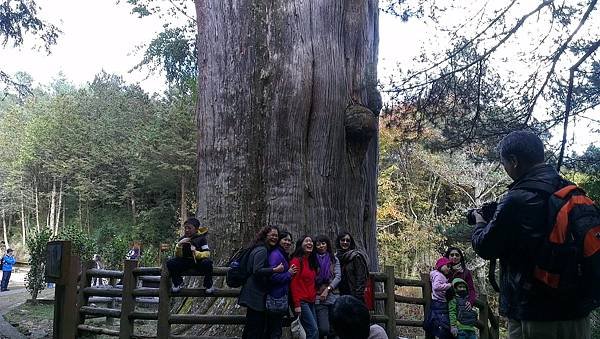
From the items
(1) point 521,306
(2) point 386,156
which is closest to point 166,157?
(2) point 386,156

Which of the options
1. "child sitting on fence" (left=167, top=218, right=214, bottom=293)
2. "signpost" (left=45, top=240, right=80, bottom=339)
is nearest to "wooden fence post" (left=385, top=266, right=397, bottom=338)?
"child sitting on fence" (left=167, top=218, right=214, bottom=293)

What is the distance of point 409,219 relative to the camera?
2428cm

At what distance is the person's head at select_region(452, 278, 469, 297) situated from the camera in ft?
20.2

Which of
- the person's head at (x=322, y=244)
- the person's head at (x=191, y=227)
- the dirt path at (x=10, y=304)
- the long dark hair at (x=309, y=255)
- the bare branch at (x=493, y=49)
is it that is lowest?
the dirt path at (x=10, y=304)

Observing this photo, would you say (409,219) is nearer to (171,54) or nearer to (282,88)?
(171,54)

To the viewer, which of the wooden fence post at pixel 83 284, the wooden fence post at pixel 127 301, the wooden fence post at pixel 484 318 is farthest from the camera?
the wooden fence post at pixel 484 318

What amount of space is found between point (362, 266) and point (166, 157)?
24156 millimetres

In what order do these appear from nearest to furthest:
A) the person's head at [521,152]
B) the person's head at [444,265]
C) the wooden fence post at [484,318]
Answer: the person's head at [521,152] → the person's head at [444,265] → the wooden fence post at [484,318]

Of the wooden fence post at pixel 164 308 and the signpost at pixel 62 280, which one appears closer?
the signpost at pixel 62 280

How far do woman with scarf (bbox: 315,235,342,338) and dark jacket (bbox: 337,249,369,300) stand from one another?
9cm

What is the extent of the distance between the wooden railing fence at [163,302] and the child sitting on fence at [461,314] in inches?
27.4

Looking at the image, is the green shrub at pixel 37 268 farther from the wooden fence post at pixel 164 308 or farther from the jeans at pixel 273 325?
the jeans at pixel 273 325

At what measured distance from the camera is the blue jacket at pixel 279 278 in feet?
16.8

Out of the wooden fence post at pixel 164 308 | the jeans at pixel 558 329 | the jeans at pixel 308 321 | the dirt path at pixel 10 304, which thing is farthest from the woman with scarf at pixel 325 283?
the dirt path at pixel 10 304
